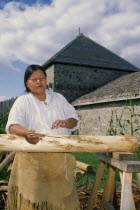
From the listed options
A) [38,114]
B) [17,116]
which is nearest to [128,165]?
[38,114]

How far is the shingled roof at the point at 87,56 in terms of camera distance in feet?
55.7

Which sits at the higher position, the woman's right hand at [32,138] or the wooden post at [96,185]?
the woman's right hand at [32,138]

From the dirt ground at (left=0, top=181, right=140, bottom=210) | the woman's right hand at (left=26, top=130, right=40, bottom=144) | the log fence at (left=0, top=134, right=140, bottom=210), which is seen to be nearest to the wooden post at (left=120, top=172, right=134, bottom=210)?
the log fence at (left=0, top=134, right=140, bottom=210)

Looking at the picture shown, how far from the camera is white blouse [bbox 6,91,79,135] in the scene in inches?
81.0

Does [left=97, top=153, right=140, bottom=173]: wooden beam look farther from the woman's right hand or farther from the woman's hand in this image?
the woman's right hand

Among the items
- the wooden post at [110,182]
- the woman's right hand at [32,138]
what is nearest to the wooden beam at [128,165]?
the wooden post at [110,182]

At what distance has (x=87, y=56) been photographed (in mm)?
18109

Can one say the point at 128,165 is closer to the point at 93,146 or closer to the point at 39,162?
the point at 93,146

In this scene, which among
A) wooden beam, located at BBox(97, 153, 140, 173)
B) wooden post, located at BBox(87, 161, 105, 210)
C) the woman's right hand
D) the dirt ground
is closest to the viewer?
the woman's right hand

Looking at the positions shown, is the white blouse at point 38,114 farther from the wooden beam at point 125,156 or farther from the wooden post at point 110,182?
the wooden post at point 110,182

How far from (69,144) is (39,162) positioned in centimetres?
31

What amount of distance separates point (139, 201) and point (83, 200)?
76 cm

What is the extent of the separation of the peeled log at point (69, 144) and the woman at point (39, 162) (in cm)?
6

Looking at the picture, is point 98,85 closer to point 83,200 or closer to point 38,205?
point 83,200
